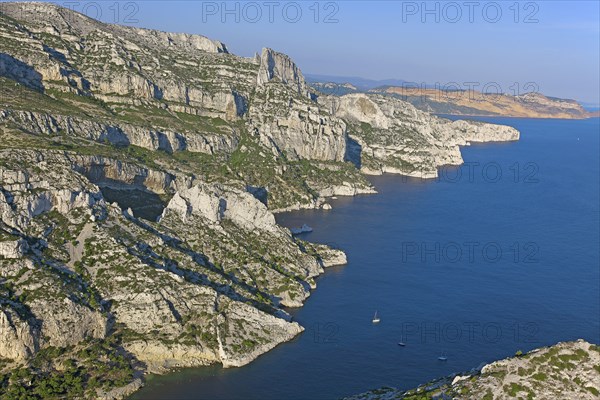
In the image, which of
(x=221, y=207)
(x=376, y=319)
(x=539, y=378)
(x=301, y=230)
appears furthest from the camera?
(x=301, y=230)

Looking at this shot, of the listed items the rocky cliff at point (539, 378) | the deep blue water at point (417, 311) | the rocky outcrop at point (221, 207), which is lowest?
the deep blue water at point (417, 311)

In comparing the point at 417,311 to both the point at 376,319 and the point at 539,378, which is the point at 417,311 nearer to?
the point at 376,319

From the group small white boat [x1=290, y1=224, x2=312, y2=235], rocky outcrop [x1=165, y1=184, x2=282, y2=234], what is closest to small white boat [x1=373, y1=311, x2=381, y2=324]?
rocky outcrop [x1=165, y1=184, x2=282, y2=234]

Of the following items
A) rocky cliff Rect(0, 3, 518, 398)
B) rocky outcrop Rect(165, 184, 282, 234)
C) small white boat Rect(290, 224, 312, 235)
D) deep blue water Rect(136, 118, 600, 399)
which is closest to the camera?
rocky cliff Rect(0, 3, 518, 398)

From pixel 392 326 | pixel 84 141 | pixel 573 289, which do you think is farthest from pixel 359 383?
pixel 84 141

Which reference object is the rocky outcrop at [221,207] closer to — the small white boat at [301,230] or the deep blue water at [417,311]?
the deep blue water at [417,311]

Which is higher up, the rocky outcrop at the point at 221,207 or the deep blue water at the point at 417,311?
the rocky outcrop at the point at 221,207

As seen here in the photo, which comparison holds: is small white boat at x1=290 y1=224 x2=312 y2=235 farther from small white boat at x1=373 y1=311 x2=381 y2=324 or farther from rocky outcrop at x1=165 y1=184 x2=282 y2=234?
small white boat at x1=373 y1=311 x2=381 y2=324

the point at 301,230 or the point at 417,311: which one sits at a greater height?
the point at 301,230

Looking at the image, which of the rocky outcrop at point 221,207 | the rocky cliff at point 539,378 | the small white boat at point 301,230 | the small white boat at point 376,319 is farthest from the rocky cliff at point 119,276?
the rocky cliff at point 539,378

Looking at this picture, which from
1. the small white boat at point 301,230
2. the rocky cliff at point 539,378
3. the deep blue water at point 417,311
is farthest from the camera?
the small white boat at point 301,230

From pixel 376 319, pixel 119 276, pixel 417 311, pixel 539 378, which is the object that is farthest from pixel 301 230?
pixel 539 378

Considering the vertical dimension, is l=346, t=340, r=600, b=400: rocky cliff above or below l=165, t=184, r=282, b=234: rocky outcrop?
below

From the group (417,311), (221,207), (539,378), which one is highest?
(221,207)
